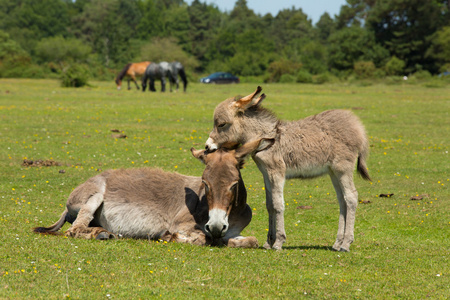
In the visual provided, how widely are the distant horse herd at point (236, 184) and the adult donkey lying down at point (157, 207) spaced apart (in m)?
0.02

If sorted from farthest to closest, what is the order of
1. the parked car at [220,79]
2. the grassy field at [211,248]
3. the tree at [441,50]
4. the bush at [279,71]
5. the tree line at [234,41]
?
1. the tree line at [234,41]
2. the bush at [279,71]
3. the tree at [441,50]
4. the parked car at [220,79]
5. the grassy field at [211,248]

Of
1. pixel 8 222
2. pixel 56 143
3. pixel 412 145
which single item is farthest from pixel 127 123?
pixel 8 222

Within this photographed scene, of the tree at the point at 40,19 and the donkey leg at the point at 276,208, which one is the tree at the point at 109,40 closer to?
the tree at the point at 40,19

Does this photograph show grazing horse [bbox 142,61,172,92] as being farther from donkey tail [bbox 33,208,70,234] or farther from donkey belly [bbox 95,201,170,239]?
donkey belly [bbox 95,201,170,239]

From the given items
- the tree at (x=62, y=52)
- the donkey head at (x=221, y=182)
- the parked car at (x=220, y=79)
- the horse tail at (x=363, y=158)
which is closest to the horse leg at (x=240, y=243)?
the donkey head at (x=221, y=182)

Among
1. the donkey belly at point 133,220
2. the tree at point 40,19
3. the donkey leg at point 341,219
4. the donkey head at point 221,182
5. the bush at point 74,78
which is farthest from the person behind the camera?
the tree at point 40,19

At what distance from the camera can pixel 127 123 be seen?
2662 centimetres

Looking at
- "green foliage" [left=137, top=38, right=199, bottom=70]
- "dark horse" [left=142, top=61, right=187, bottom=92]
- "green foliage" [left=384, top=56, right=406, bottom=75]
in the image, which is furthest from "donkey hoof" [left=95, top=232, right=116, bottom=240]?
"green foliage" [left=137, top=38, right=199, bottom=70]

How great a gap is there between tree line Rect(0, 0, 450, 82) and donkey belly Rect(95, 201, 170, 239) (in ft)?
140

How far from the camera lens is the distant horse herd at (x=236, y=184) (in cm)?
852

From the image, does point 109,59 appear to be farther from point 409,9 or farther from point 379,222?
point 379,222

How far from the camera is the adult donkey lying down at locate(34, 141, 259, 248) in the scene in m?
8.49

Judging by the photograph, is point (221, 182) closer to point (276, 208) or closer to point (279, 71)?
point (276, 208)

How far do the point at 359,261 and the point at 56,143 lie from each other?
15.7 m
